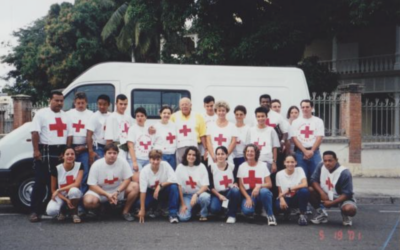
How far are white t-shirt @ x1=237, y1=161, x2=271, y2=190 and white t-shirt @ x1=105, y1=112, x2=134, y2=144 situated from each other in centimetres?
200

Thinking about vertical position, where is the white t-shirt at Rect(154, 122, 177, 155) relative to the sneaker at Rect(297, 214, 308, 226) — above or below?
above

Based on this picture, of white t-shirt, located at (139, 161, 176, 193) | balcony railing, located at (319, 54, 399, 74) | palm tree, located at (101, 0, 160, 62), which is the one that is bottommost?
white t-shirt, located at (139, 161, 176, 193)

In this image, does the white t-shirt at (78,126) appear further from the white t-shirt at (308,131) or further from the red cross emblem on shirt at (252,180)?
the white t-shirt at (308,131)

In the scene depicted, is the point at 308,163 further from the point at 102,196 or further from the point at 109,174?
the point at 102,196

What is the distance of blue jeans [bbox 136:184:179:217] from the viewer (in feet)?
25.2

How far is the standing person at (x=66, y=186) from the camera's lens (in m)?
7.56

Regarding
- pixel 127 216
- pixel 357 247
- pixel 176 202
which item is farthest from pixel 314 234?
pixel 127 216

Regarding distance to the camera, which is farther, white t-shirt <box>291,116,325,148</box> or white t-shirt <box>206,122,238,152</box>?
white t-shirt <box>291,116,325,148</box>

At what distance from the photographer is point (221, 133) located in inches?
322

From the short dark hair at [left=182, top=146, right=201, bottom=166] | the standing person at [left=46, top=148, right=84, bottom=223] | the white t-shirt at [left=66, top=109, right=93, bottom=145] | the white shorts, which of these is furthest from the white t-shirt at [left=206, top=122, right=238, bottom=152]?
the standing person at [left=46, top=148, right=84, bottom=223]

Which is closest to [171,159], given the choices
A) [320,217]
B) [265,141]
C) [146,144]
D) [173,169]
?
[173,169]

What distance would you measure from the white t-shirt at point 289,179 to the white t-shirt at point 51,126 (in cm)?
339

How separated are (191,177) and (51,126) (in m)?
2.29

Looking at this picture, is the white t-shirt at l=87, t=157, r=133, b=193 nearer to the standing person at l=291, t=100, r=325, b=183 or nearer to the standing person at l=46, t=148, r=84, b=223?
the standing person at l=46, t=148, r=84, b=223
